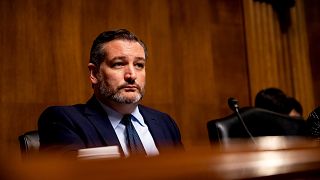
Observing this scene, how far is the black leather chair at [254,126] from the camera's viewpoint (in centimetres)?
202

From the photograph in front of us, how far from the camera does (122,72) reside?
1.93 metres

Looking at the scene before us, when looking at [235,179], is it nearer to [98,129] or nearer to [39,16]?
[98,129]

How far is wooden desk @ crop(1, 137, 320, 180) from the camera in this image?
38cm

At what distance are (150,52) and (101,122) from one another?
1853mm

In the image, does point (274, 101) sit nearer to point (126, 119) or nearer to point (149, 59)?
point (149, 59)

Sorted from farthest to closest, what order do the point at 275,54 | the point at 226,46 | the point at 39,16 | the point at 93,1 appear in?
the point at 275,54 → the point at 226,46 → the point at 93,1 → the point at 39,16

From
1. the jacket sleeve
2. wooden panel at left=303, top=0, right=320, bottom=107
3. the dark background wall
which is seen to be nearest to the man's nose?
the jacket sleeve

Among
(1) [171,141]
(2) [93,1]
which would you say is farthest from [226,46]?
(1) [171,141]

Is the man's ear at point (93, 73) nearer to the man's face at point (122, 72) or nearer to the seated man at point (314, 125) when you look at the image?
the man's face at point (122, 72)

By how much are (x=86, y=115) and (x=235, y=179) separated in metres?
1.42

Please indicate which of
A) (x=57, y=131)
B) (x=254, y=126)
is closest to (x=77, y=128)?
(x=57, y=131)

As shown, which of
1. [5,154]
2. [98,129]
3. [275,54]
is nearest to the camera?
[5,154]

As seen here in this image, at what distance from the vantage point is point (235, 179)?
453 mm

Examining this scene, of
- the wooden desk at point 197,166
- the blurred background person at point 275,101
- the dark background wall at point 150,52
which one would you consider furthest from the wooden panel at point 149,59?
the wooden desk at point 197,166
